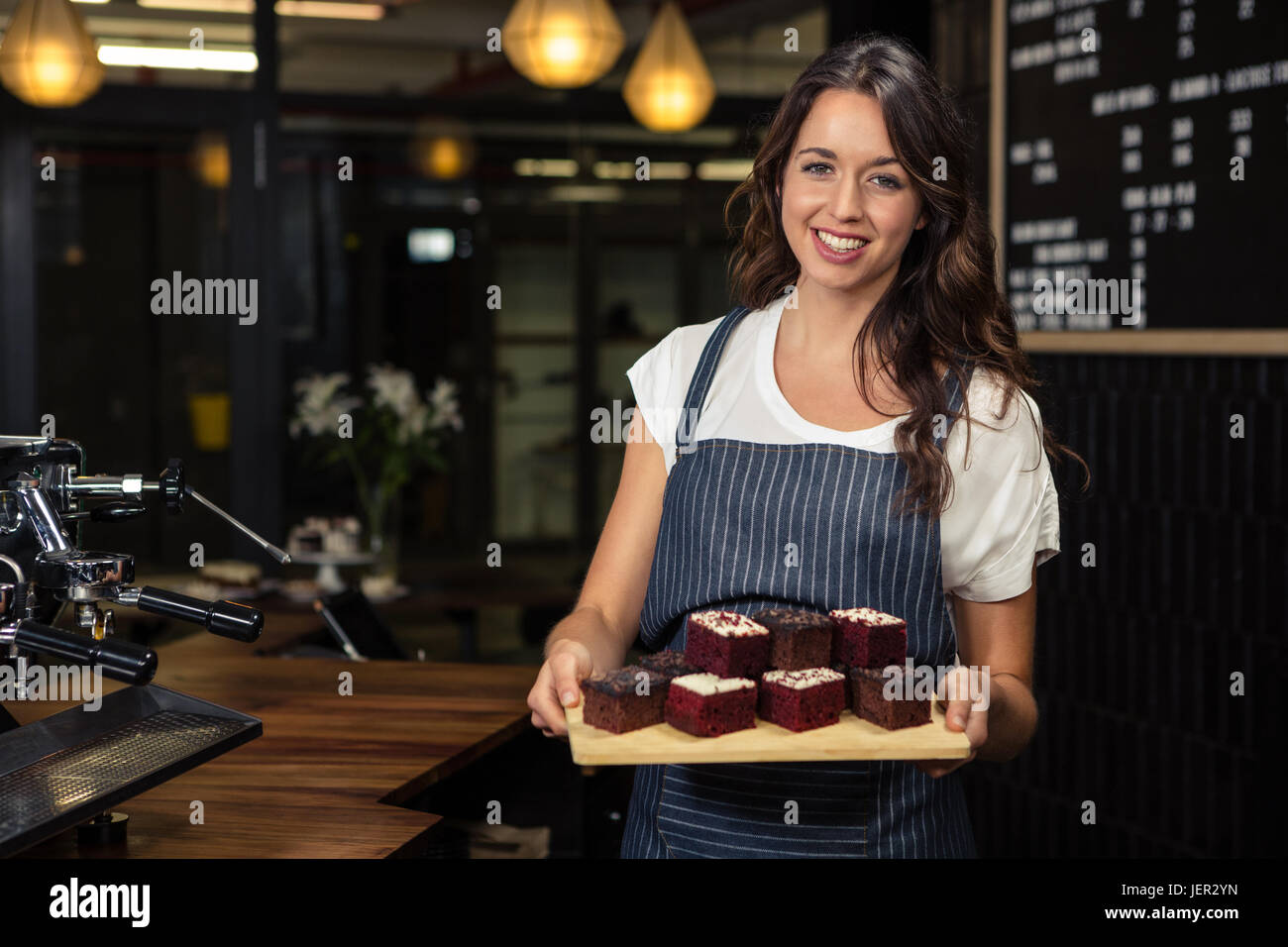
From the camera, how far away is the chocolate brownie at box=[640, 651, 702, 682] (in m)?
1.48

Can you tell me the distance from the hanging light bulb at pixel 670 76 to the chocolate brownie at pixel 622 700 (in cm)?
328

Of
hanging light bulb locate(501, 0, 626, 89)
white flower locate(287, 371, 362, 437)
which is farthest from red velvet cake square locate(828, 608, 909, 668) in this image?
white flower locate(287, 371, 362, 437)

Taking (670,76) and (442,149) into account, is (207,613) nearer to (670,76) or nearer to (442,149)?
(670,76)

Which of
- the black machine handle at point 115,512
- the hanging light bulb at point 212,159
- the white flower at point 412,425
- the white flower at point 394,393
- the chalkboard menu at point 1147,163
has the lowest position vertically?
the black machine handle at point 115,512

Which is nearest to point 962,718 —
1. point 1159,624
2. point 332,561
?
point 1159,624

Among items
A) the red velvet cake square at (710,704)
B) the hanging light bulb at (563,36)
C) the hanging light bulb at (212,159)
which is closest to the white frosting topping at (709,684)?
the red velvet cake square at (710,704)

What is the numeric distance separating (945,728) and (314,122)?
4106 mm

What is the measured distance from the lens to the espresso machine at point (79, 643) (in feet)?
4.29

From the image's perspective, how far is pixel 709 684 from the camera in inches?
55.7

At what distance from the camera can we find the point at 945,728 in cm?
141

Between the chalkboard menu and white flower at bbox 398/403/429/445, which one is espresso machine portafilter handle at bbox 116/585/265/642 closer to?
the chalkboard menu

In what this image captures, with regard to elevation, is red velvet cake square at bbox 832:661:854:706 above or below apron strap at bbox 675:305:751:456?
below

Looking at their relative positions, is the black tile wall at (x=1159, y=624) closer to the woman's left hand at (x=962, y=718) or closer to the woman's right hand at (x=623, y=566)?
the woman's right hand at (x=623, y=566)

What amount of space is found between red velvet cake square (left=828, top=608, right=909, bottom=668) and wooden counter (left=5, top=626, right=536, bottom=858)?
51cm
